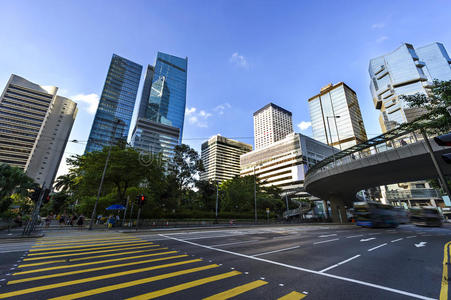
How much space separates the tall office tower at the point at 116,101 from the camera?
390ft

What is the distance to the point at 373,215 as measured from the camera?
24.8m

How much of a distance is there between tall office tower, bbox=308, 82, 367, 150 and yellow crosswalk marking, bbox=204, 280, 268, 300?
139 meters

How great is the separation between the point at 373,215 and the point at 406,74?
124023 mm

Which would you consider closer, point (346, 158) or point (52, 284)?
point (52, 284)

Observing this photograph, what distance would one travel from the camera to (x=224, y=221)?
38594mm

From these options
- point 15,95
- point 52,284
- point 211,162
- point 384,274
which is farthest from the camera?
point 211,162

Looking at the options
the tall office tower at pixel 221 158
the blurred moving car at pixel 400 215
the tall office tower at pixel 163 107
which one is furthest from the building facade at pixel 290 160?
the tall office tower at pixel 163 107

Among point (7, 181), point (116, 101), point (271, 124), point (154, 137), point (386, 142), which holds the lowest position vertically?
point (7, 181)

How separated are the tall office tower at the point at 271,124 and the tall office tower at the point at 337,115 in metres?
28.3

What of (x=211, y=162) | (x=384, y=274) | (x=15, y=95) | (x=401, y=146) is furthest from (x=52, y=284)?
(x=211, y=162)

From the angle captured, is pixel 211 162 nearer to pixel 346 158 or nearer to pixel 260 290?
pixel 346 158

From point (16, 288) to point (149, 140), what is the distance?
128 meters

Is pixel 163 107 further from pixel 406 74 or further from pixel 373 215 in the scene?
pixel 406 74

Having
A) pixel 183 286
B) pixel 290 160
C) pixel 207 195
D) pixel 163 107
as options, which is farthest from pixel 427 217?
pixel 163 107
